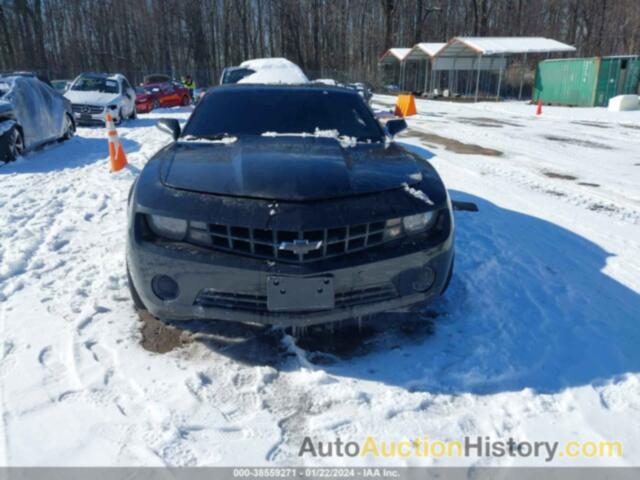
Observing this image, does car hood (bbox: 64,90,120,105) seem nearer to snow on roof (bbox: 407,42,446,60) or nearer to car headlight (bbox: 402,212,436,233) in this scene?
car headlight (bbox: 402,212,436,233)

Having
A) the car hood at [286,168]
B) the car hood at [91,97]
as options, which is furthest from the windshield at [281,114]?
the car hood at [91,97]

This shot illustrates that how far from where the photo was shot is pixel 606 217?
5516 millimetres

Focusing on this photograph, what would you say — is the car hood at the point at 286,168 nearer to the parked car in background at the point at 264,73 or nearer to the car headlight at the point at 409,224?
the car headlight at the point at 409,224

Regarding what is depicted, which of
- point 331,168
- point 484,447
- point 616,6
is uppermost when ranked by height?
point 616,6

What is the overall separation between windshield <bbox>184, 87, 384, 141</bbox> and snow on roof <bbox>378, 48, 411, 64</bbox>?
36.7m

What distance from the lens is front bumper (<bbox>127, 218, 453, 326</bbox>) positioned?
2404 mm

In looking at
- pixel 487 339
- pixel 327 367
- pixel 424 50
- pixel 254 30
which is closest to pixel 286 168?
pixel 327 367

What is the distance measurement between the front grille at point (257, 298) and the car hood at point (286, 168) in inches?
20.4

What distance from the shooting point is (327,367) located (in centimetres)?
263

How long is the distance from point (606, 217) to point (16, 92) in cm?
1011

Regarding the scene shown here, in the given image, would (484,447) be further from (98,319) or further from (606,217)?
(606,217)

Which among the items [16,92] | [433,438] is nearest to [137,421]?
[433,438]

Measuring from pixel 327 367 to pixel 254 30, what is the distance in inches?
2373

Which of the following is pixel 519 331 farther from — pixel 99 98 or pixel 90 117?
pixel 99 98
